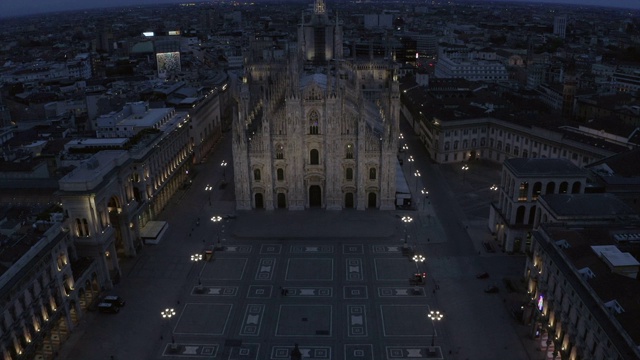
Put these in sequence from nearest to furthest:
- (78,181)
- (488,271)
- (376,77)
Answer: (78,181)
(488,271)
(376,77)

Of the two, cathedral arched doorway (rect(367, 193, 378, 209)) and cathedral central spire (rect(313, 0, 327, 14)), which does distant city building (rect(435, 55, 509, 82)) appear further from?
cathedral arched doorway (rect(367, 193, 378, 209))

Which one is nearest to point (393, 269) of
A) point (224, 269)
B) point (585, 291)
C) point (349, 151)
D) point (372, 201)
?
point (372, 201)

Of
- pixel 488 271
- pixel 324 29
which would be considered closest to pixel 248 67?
pixel 324 29

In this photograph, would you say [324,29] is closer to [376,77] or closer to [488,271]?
[376,77]

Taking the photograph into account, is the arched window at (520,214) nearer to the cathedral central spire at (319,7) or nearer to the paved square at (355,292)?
the paved square at (355,292)

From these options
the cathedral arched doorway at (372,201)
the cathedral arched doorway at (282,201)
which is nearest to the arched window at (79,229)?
the cathedral arched doorway at (282,201)
